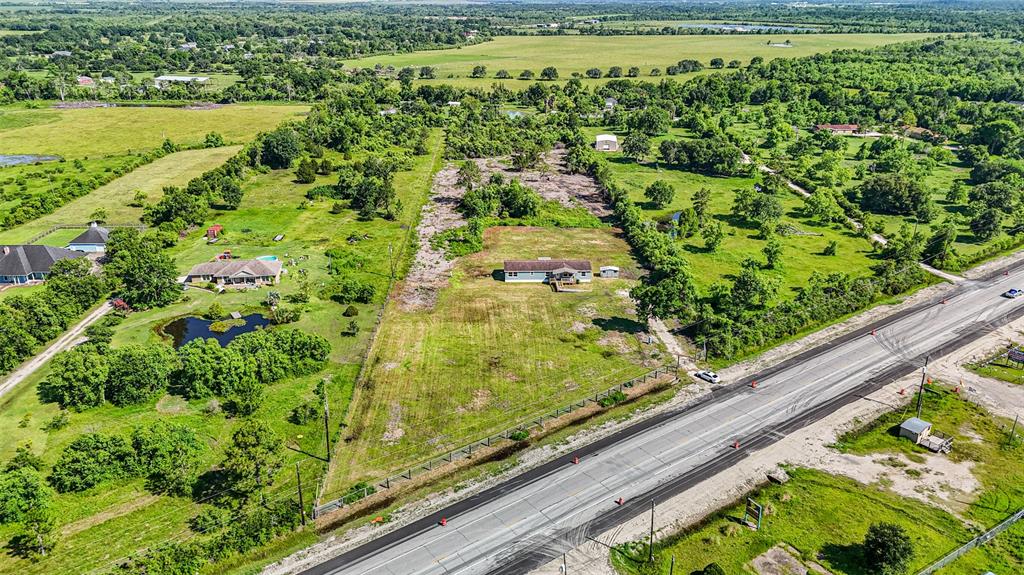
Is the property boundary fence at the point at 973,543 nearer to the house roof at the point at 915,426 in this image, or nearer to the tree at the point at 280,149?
the house roof at the point at 915,426

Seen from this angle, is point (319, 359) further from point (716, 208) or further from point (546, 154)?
point (546, 154)

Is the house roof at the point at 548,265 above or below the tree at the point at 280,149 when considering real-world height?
below

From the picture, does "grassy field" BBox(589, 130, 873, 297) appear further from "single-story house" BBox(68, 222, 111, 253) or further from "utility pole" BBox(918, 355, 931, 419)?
"single-story house" BBox(68, 222, 111, 253)

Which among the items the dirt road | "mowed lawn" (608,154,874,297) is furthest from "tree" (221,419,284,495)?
"mowed lawn" (608,154,874,297)

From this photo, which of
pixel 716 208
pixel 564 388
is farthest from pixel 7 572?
pixel 716 208

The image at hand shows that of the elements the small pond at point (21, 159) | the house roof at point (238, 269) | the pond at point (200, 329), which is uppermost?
the small pond at point (21, 159)

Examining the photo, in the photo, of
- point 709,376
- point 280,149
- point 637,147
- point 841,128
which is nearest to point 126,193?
point 280,149

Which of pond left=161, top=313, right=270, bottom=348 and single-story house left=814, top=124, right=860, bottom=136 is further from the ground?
single-story house left=814, top=124, right=860, bottom=136

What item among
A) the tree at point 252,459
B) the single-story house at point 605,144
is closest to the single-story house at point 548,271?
the tree at point 252,459
